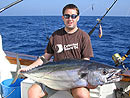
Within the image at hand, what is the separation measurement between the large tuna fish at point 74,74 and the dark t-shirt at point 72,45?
36cm

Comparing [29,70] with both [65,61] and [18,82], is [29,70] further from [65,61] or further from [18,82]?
[18,82]

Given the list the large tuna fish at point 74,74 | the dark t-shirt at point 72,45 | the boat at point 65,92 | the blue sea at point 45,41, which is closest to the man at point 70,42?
the dark t-shirt at point 72,45

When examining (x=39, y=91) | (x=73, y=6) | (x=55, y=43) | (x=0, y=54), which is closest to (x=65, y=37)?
(x=55, y=43)

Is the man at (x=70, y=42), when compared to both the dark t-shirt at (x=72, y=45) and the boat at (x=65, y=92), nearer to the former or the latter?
the dark t-shirt at (x=72, y=45)

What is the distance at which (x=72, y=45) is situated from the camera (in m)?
2.39

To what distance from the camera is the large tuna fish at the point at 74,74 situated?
6.03ft

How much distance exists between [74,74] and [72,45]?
1.98 ft

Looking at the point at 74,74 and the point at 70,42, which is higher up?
the point at 70,42

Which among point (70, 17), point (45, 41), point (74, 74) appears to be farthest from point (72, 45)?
point (45, 41)

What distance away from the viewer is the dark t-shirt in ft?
7.73

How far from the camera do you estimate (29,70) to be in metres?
2.23

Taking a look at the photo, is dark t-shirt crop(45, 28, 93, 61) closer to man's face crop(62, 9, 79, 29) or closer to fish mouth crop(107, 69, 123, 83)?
man's face crop(62, 9, 79, 29)

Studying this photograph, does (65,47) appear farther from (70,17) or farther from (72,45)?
(70,17)

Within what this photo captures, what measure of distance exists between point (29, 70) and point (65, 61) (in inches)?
21.9
